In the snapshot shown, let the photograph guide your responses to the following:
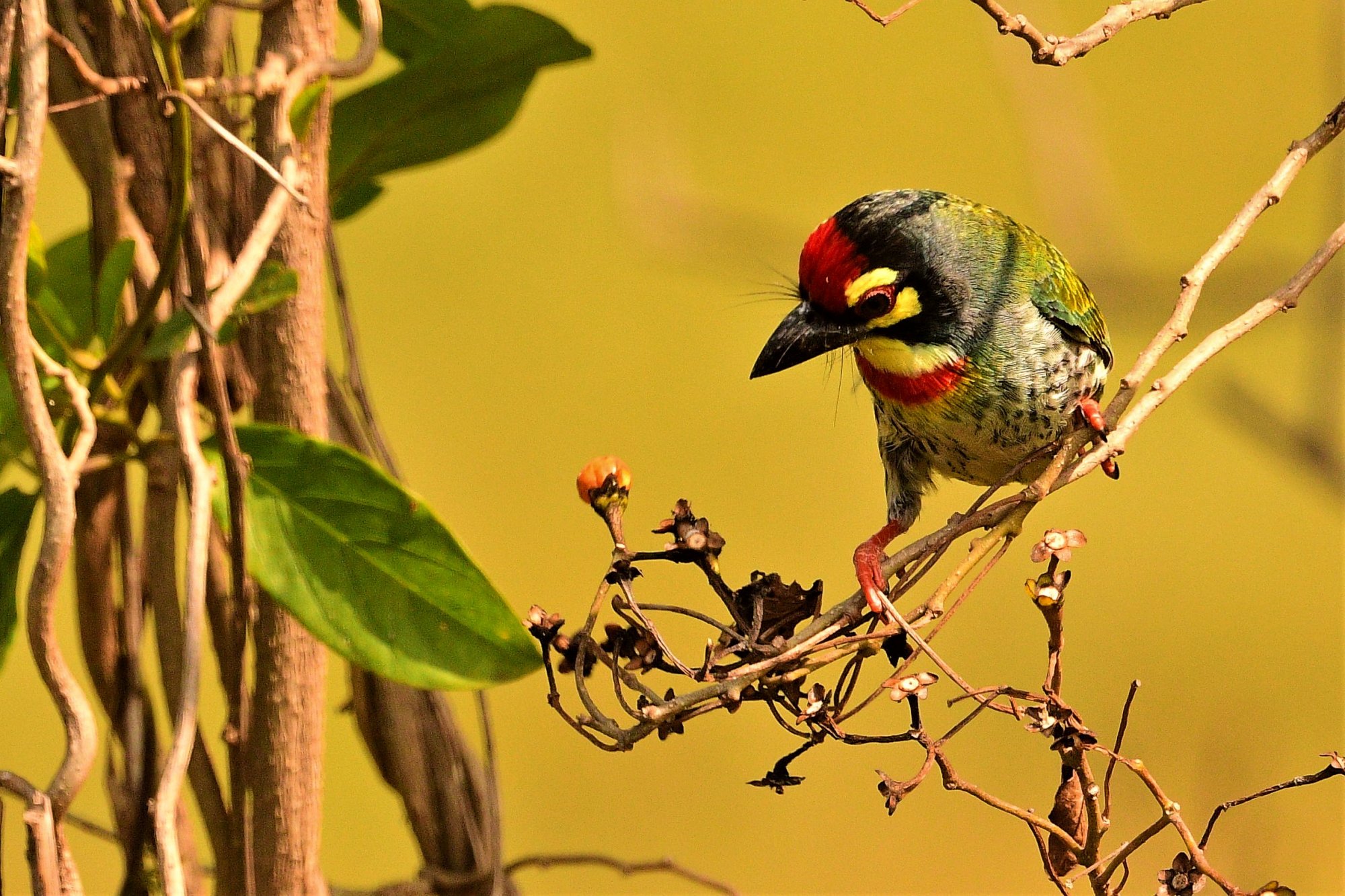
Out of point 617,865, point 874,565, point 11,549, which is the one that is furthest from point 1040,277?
point 11,549

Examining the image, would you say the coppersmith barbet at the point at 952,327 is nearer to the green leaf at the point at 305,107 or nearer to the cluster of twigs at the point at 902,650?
the cluster of twigs at the point at 902,650

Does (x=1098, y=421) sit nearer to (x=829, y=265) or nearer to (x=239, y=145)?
(x=829, y=265)

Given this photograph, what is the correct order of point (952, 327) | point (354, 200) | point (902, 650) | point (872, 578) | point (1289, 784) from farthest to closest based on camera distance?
point (952, 327), point (354, 200), point (872, 578), point (902, 650), point (1289, 784)

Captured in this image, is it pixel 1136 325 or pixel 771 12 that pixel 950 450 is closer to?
pixel 1136 325

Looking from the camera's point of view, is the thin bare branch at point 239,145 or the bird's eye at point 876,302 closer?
the thin bare branch at point 239,145

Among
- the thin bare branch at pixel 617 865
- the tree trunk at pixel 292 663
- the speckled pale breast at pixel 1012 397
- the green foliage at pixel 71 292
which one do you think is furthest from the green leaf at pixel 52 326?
the speckled pale breast at pixel 1012 397

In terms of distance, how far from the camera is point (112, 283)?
2.42ft

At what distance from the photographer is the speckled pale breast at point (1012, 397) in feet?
3.44

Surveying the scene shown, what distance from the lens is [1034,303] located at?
1.08 m

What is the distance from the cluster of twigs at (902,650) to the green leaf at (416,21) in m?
0.47

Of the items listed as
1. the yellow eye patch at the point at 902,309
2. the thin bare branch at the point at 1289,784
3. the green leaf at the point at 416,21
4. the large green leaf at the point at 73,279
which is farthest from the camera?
the yellow eye patch at the point at 902,309

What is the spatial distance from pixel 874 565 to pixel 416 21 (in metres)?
0.56

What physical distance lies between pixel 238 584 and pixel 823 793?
6.03ft

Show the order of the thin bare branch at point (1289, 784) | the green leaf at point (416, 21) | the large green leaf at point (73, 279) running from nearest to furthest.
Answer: the thin bare branch at point (1289, 784), the large green leaf at point (73, 279), the green leaf at point (416, 21)
